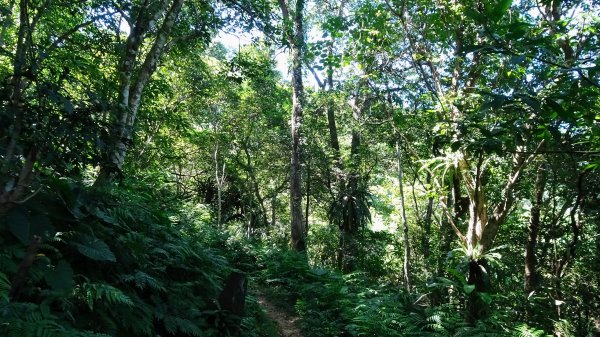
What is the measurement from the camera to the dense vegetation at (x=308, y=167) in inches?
98.1

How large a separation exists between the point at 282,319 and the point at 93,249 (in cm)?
534

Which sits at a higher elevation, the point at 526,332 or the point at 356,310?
the point at 356,310

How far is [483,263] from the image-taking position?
727 cm

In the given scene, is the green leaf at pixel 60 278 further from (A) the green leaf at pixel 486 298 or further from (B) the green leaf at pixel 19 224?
(A) the green leaf at pixel 486 298

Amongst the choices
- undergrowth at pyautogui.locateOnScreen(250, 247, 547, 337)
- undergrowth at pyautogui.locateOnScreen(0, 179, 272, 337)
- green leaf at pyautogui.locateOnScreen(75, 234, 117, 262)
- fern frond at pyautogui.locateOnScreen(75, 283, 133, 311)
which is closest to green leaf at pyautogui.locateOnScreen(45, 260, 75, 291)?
undergrowth at pyautogui.locateOnScreen(0, 179, 272, 337)

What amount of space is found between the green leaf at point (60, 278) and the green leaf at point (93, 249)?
0.50m

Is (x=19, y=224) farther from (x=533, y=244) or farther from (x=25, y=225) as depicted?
(x=533, y=244)

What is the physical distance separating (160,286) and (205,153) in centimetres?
1509

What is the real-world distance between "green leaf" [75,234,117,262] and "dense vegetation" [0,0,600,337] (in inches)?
0.9

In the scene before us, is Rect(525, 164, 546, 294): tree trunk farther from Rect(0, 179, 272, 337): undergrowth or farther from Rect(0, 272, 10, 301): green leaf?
Rect(0, 272, 10, 301): green leaf

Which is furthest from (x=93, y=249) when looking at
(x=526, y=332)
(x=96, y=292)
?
Result: (x=526, y=332)

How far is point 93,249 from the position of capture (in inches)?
108

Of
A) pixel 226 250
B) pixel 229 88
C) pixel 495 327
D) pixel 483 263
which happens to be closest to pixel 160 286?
pixel 495 327

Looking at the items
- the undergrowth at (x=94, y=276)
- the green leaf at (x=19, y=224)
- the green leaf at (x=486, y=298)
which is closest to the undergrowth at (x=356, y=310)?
the green leaf at (x=486, y=298)
